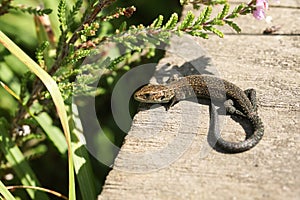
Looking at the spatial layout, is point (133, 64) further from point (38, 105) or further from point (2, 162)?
point (2, 162)

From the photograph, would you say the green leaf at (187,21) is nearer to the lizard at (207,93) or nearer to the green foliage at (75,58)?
the green foliage at (75,58)

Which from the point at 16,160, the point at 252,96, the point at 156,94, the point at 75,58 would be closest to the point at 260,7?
the point at 252,96

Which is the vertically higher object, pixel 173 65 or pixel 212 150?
pixel 173 65

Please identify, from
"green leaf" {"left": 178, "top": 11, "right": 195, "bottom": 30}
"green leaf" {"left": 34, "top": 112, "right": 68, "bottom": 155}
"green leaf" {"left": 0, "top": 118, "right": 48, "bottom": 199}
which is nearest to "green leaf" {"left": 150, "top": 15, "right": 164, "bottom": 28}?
"green leaf" {"left": 178, "top": 11, "right": 195, "bottom": 30}

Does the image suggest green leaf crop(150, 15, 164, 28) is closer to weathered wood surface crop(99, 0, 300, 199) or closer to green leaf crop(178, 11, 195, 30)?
green leaf crop(178, 11, 195, 30)

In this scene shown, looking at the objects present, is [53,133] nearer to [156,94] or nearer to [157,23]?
[156,94]

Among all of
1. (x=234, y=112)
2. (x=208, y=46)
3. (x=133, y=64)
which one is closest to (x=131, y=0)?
(x=133, y=64)
